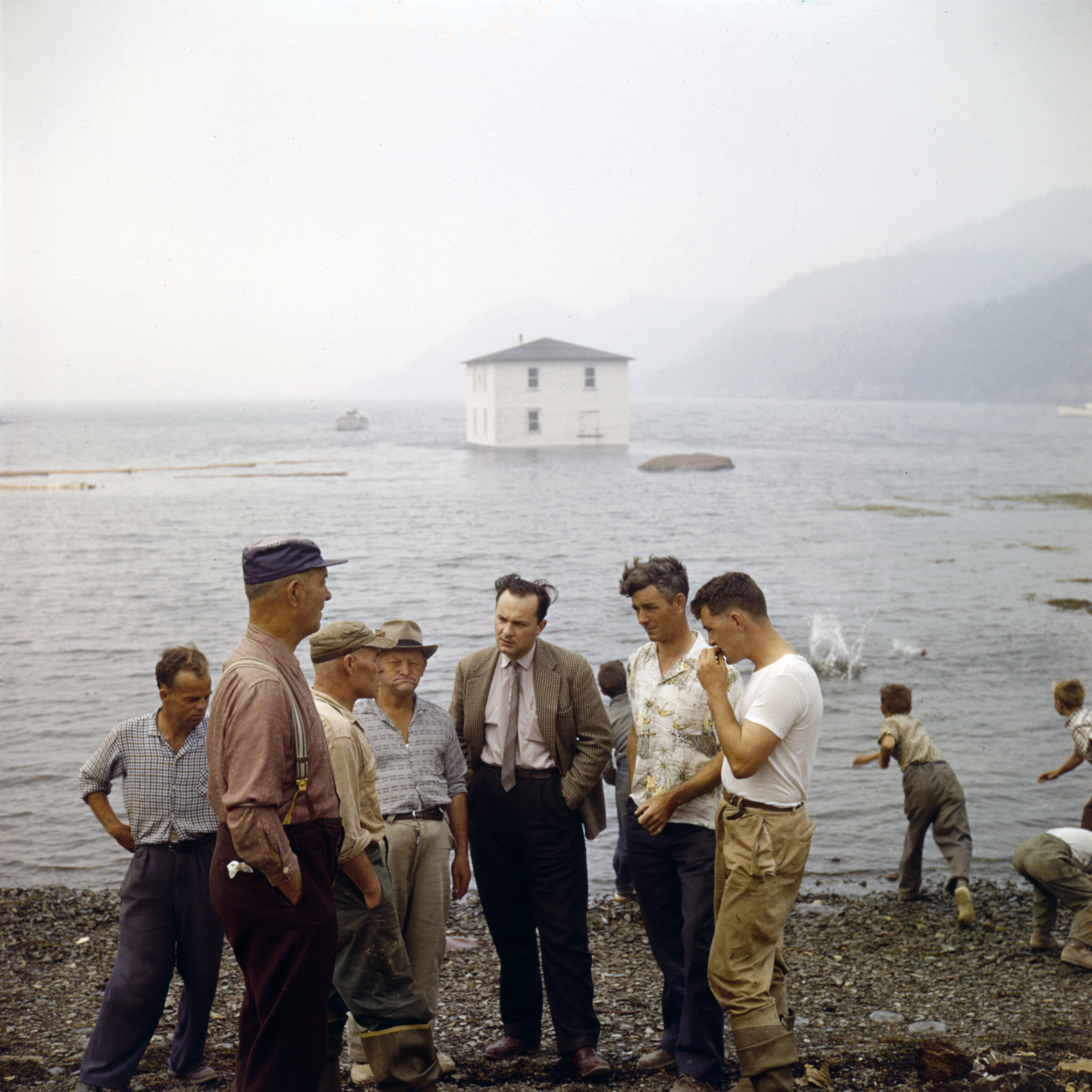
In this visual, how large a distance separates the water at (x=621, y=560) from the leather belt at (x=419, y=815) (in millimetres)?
4410

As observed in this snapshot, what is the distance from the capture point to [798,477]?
204ft

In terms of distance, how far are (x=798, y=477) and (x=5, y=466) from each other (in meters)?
43.5

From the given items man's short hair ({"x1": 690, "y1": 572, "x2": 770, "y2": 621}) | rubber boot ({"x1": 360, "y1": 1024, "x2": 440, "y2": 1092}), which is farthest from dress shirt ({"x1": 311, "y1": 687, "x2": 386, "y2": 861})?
man's short hair ({"x1": 690, "y1": 572, "x2": 770, "y2": 621})

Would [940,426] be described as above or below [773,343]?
below

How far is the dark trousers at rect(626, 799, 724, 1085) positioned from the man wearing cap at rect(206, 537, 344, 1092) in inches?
59.4

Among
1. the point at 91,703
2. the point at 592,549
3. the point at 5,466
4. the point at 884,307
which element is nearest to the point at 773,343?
the point at 884,307

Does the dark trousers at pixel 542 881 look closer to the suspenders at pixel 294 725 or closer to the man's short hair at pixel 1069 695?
the suspenders at pixel 294 725

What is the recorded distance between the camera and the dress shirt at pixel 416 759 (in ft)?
12.8

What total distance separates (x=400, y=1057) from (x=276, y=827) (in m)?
1.15

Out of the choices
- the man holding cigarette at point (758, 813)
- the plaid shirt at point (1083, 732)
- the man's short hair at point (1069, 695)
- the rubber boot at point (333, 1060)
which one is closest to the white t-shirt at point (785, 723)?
the man holding cigarette at point (758, 813)

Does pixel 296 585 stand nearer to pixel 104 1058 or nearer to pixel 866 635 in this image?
pixel 104 1058

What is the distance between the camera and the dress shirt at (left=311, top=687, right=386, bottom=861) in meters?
3.13

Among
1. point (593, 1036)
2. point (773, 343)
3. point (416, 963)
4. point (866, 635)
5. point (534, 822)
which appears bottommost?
point (866, 635)

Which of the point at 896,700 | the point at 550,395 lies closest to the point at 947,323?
the point at 550,395
